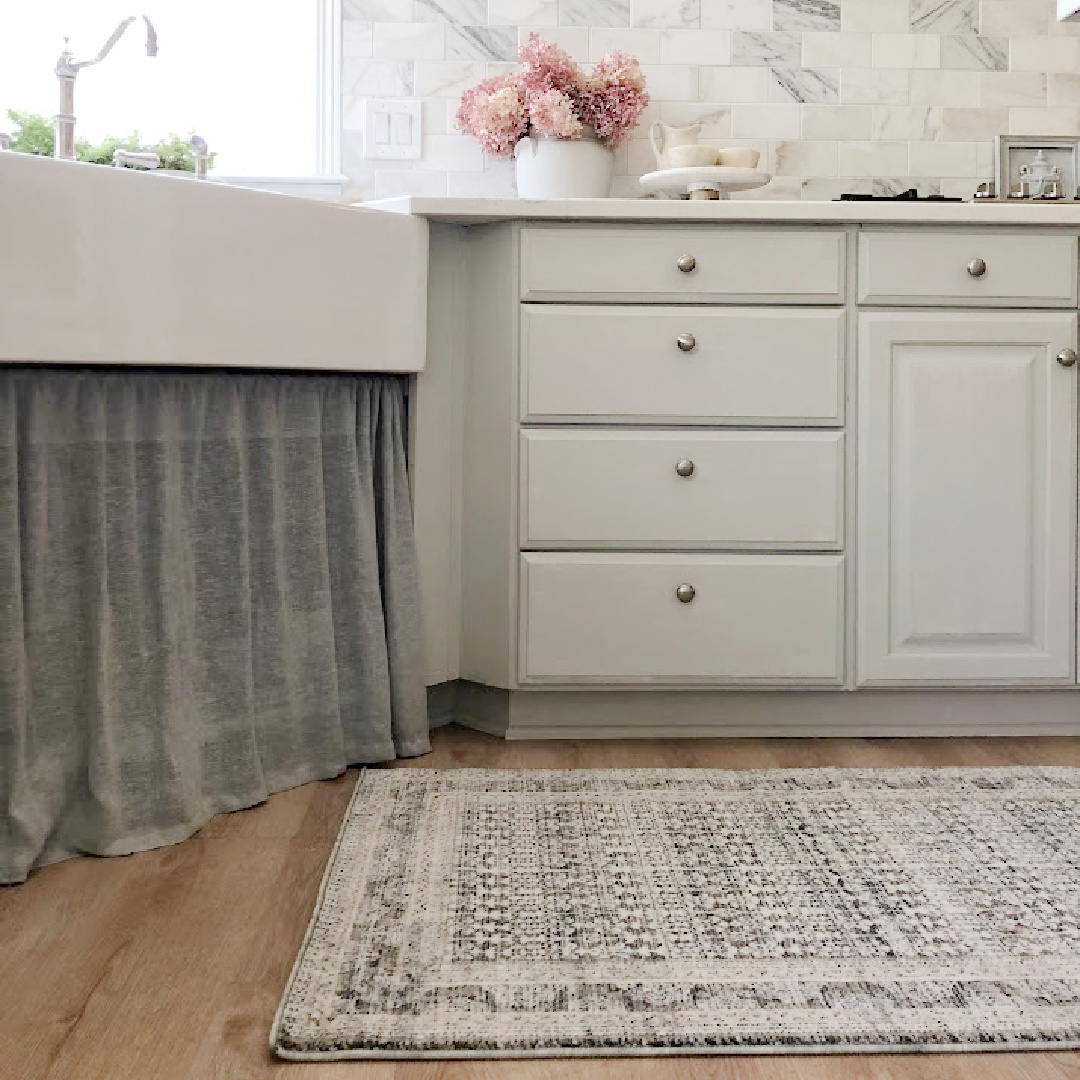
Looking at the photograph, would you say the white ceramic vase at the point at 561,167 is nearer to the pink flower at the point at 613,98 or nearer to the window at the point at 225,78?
the pink flower at the point at 613,98

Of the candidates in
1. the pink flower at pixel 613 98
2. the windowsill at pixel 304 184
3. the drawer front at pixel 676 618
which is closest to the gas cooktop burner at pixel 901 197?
the pink flower at pixel 613 98

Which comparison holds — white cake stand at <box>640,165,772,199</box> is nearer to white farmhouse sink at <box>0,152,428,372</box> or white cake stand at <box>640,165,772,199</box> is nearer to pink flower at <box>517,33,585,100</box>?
pink flower at <box>517,33,585,100</box>

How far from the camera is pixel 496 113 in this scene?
2.61m

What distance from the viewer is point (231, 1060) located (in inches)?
46.9

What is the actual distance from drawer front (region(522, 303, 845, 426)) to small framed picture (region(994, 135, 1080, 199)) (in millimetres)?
829

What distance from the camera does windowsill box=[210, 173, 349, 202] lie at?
277 centimetres

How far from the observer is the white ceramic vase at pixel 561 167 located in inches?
103

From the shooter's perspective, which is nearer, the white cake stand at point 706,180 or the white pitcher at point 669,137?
the white cake stand at point 706,180

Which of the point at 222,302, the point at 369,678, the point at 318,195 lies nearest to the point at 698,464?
the point at 369,678

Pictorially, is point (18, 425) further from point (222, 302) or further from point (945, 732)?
point (945, 732)

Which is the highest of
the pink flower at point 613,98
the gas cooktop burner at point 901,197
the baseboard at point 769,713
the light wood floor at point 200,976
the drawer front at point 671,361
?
the pink flower at point 613,98

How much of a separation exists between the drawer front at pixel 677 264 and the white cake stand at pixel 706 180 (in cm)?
28

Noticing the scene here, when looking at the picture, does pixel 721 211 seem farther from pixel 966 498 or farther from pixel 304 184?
pixel 304 184

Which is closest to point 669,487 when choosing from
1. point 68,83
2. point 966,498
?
point 966,498
